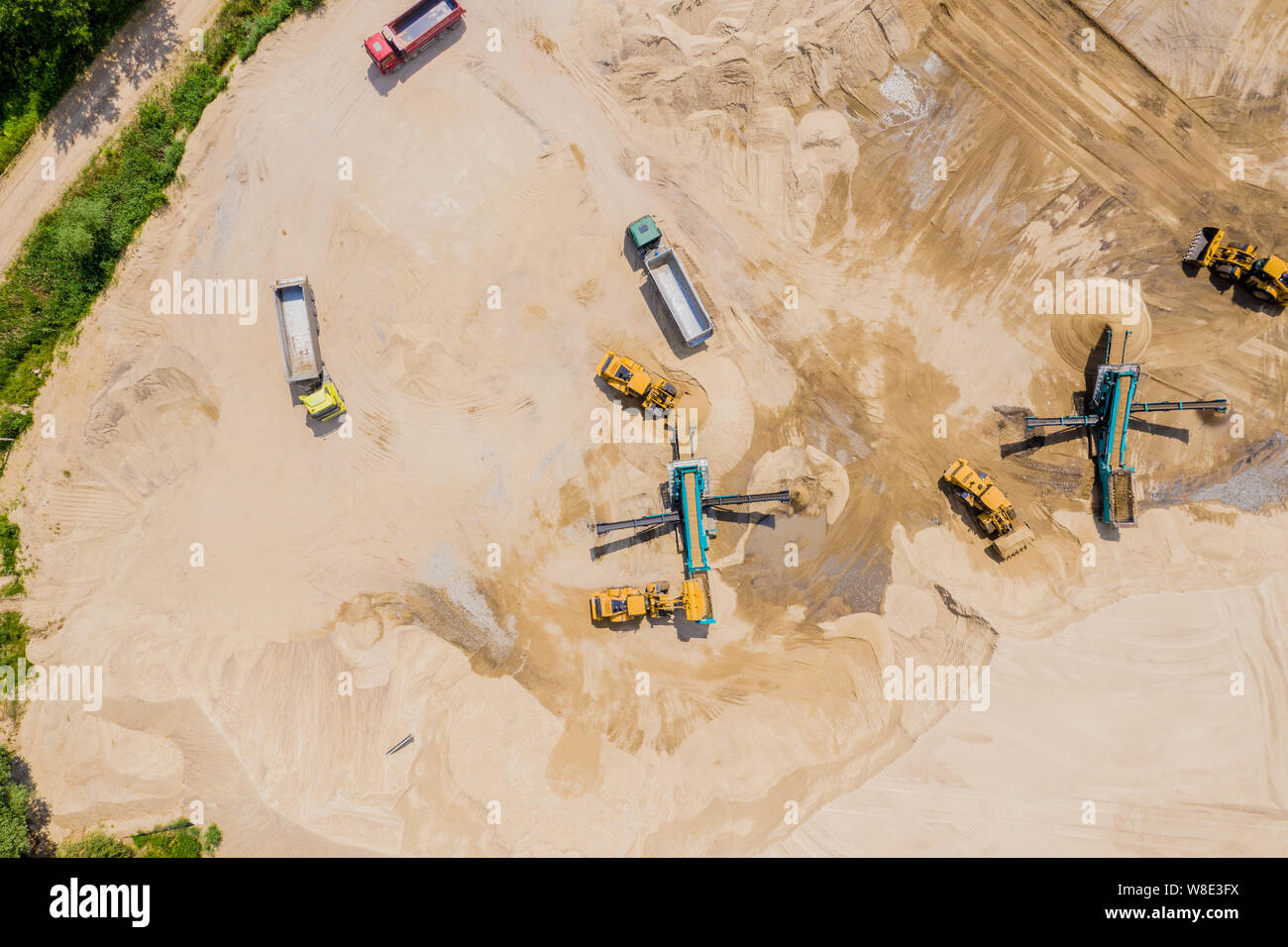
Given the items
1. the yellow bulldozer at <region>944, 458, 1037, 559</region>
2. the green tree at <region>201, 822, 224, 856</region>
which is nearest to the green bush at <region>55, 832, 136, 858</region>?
the green tree at <region>201, 822, 224, 856</region>

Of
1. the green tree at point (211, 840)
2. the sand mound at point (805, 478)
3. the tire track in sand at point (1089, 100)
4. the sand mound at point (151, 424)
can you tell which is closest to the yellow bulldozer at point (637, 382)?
the sand mound at point (805, 478)

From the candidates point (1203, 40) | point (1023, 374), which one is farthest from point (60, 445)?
point (1203, 40)

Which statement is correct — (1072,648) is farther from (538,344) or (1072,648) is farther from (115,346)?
(115,346)

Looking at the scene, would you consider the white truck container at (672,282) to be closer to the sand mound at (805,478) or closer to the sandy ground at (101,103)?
the sand mound at (805,478)

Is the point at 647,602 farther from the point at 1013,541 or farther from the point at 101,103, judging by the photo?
the point at 101,103

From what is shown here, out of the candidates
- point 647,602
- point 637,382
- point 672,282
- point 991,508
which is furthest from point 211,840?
point 991,508
